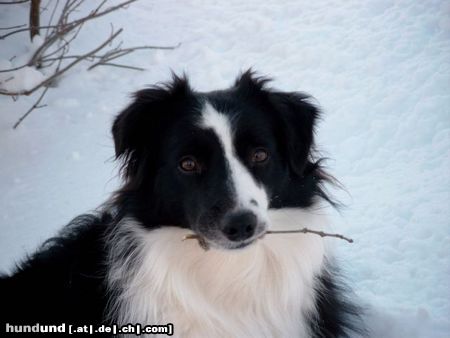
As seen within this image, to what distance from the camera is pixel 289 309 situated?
3.01 metres

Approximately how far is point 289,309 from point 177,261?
0.69 meters

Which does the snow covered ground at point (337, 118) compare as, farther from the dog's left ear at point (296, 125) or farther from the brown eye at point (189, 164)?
the brown eye at point (189, 164)

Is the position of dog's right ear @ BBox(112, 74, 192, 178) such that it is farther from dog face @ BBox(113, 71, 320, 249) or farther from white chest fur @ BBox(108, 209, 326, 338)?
white chest fur @ BBox(108, 209, 326, 338)

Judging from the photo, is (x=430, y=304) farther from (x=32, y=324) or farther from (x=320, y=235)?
A: (x=32, y=324)

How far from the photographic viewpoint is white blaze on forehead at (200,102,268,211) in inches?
103

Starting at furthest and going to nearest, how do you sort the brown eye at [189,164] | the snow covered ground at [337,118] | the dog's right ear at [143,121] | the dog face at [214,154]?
the snow covered ground at [337,118] < the dog's right ear at [143,121] < the brown eye at [189,164] < the dog face at [214,154]

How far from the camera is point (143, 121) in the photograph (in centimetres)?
301

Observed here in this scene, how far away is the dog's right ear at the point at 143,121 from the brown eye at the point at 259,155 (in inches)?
21.9

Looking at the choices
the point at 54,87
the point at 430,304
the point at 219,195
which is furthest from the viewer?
the point at 54,87

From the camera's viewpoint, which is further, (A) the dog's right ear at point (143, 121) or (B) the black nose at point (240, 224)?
(A) the dog's right ear at point (143, 121)

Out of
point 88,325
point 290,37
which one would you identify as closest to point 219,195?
point 88,325

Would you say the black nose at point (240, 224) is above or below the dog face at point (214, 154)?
below

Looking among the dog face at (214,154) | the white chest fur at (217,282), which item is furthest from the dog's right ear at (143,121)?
the white chest fur at (217,282)

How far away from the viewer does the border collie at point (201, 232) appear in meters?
2.86
